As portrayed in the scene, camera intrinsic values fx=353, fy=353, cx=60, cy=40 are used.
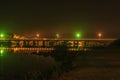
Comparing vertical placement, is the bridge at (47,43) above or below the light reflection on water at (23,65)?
above

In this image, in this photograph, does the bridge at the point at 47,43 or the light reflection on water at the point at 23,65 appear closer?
the light reflection on water at the point at 23,65

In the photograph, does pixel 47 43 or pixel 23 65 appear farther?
pixel 47 43

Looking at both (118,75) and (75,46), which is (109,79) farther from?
(75,46)

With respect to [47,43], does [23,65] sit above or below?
below

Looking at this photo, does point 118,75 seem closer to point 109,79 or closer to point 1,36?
point 109,79

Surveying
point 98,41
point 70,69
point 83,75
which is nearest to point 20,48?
point 98,41

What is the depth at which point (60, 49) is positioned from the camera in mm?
39719

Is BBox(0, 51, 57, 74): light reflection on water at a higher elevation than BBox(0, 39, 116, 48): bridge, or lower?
lower

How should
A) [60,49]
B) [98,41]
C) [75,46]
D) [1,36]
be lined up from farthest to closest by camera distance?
[1,36] → [98,41] → [75,46] → [60,49]

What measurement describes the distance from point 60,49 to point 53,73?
20425 millimetres

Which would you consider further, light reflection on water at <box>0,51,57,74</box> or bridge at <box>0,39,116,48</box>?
bridge at <box>0,39,116,48</box>

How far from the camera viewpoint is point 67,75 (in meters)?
20.4

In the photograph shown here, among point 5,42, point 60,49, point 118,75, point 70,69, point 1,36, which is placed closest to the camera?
point 118,75

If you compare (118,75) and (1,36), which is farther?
(1,36)
